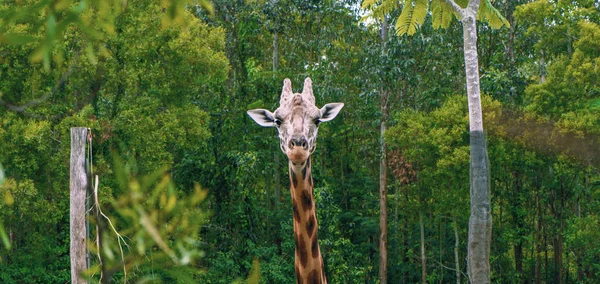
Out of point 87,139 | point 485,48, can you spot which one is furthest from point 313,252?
point 485,48

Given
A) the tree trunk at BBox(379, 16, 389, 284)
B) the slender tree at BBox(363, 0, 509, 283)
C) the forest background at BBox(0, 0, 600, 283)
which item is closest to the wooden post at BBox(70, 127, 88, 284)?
the forest background at BBox(0, 0, 600, 283)

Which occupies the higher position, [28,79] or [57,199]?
[28,79]

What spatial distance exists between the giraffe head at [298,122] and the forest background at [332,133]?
10023 mm

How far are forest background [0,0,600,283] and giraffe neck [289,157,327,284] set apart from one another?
10082 mm

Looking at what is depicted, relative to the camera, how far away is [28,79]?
16578 mm

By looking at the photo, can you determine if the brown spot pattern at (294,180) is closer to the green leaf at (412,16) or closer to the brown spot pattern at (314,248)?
the brown spot pattern at (314,248)

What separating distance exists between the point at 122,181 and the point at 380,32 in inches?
807

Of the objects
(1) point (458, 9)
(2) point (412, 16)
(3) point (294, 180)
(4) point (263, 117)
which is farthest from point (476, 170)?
(3) point (294, 180)

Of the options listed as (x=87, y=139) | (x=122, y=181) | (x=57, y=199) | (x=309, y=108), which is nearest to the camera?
(x=122, y=181)

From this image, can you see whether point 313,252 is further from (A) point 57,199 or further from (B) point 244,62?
(B) point 244,62

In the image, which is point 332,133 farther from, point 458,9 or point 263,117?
point 263,117

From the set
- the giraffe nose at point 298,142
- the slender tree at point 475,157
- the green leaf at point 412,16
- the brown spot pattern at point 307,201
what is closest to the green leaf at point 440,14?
the green leaf at point 412,16

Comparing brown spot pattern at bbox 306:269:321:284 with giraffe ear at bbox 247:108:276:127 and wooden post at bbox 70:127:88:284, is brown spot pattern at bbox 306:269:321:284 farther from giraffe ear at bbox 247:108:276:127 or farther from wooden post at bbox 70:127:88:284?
wooden post at bbox 70:127:88:284

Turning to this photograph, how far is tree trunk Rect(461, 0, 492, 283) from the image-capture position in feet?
53.7
